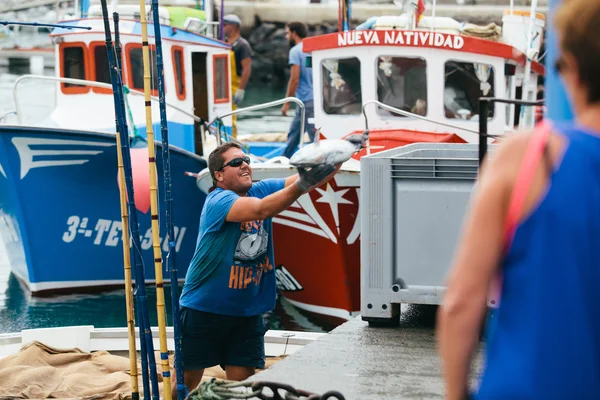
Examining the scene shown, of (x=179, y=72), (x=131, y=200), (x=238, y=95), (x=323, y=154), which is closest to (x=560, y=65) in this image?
(x=323, y=154)

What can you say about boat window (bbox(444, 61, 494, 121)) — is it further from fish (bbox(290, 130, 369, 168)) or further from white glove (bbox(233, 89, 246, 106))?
fish (bbox(290, 130, 369, 168))

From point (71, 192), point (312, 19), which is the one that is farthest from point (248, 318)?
point (312, 19)

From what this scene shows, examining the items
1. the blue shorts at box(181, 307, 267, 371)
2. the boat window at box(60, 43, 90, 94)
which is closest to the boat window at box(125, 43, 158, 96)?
the boat window at box(60, 43, 90, 94)

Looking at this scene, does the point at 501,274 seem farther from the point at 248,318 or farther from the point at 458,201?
the point at 248,318

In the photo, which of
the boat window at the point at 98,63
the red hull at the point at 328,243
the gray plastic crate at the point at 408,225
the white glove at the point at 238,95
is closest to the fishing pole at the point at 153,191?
the gray plastic crate at the point at 408,225

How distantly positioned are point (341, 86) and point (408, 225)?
21.3ft

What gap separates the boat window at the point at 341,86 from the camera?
427 inches

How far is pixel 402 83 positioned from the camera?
1067 cm

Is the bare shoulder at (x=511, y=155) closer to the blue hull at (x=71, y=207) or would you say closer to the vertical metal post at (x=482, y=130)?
the vertical metal post at (x=482, y=130)

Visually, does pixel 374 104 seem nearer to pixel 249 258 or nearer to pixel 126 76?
pixel 126 76

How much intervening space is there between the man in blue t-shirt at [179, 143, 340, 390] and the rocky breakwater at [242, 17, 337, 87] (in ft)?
127

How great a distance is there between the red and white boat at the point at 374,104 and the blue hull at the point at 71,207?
1340 millimetres

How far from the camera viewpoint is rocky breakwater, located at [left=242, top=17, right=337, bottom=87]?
4478 cm

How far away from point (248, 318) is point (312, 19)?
129 feet
